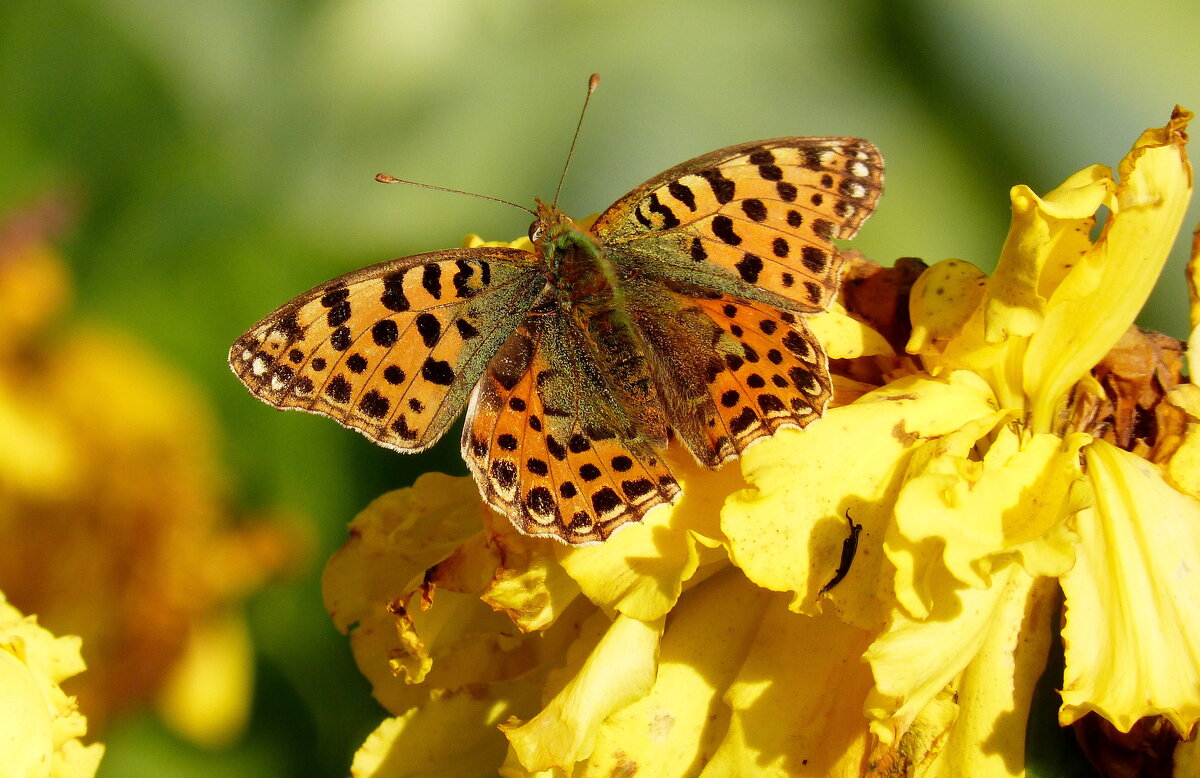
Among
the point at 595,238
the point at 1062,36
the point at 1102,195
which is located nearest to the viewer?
the point at 1102,195

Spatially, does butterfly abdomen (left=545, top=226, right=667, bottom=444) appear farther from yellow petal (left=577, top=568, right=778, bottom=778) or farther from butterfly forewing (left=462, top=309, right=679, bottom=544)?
yellow petal (left=577, top=568, right=778, bottom=778)

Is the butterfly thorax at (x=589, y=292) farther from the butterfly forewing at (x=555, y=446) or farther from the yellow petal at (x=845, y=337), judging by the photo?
the yellow petal at (x=845, y=337)

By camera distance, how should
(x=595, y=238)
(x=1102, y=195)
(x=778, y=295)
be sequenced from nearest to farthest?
1. (x=1102, y=195)
2. (x=778, y=295)
3. (x=595, y=238)

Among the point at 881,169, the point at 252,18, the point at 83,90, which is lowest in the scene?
the point at 83,90

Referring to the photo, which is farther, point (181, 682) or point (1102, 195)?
point (181, 682)

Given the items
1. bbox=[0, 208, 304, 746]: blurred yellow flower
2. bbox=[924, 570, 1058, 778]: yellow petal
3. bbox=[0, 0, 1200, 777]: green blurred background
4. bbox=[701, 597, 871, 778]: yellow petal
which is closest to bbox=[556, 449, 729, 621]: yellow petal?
bbox=[701, 597, 871, 778]: yellow petal

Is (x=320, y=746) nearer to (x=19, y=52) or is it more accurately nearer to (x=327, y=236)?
(x=327, y=236)

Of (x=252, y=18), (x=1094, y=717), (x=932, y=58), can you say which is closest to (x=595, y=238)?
(x=1094, y=717)
